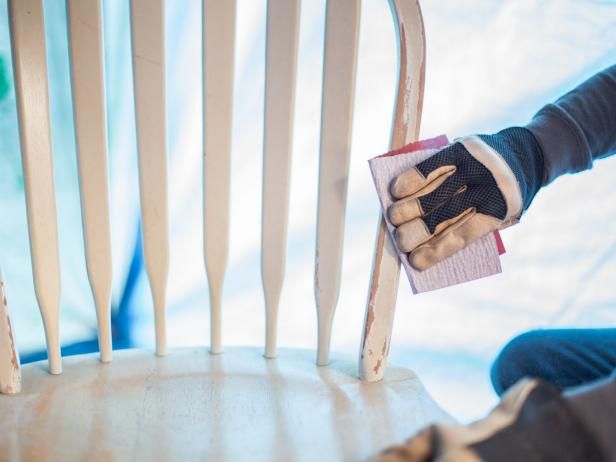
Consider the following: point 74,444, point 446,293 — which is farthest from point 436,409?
point 446,293

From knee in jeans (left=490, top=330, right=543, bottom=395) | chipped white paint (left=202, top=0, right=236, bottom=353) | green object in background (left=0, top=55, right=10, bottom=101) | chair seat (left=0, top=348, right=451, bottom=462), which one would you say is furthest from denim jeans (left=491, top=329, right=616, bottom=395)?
green object in background (left=0, top=55, right=10, bottom=101)

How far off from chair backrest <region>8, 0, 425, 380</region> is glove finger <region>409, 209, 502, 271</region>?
33 mm

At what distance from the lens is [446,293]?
105cm

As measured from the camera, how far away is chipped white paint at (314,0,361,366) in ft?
1.97

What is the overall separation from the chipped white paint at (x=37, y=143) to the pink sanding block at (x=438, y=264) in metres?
0.32

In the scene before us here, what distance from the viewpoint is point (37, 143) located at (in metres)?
0.58

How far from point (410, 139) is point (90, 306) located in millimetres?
597

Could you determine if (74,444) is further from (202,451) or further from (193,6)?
(193,6)

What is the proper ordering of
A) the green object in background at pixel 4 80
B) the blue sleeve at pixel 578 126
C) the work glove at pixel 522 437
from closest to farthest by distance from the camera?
the work glove at pixel 522 437
the blue sleeve at pixel 578 126
the green object in background at pixel 4 80

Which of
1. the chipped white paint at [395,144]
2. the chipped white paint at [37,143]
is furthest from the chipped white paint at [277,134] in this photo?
the chipped white paint at [37,143]

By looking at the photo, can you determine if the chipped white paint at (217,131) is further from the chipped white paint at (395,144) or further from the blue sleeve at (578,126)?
the blue sleeve at (578,126)

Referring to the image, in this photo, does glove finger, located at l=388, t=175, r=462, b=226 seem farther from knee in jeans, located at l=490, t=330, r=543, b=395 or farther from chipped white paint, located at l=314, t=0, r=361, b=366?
knee in jeans, located at l=490, t=330, r=543, b=395

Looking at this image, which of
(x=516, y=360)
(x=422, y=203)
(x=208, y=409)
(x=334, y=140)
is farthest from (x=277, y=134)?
(x=516, y=360)

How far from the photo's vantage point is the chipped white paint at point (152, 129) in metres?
0.58
